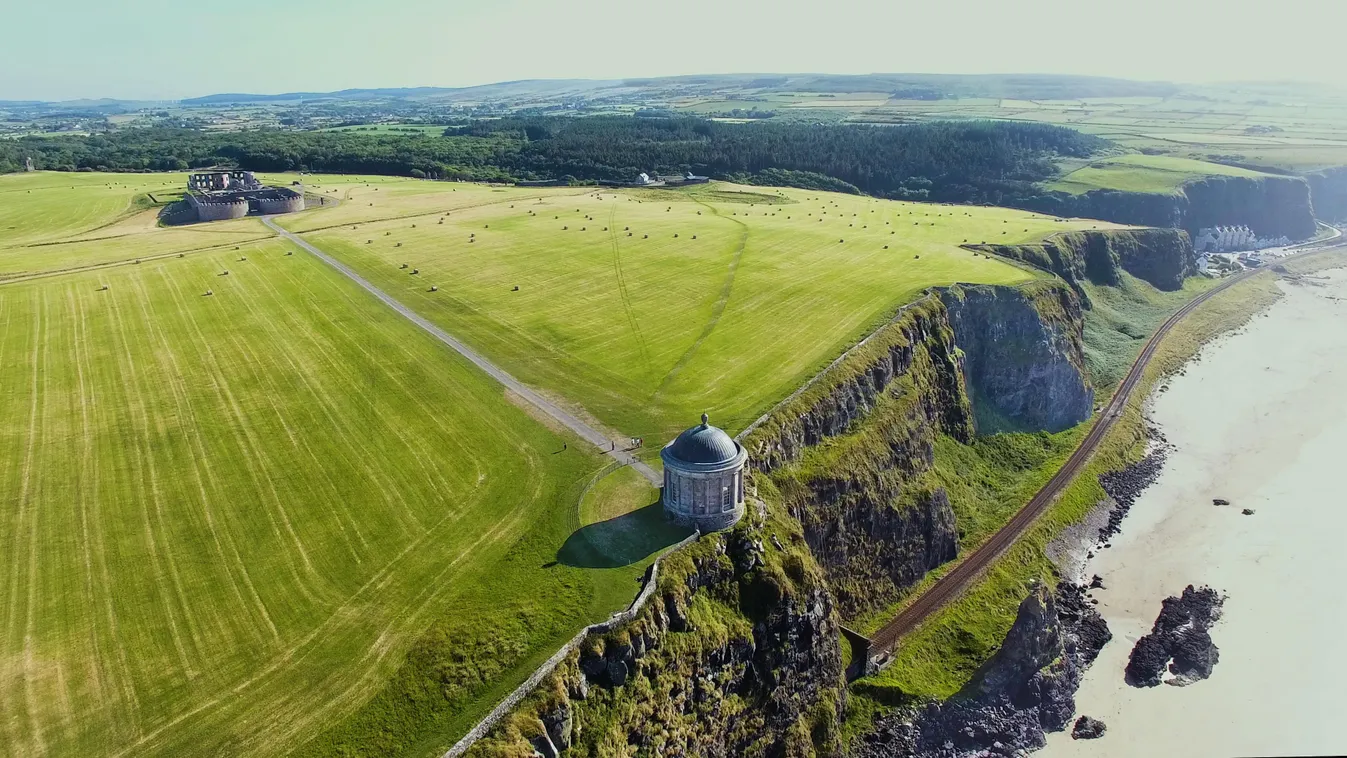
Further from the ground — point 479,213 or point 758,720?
point 479,213

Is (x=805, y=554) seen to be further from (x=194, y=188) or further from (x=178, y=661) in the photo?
(x=194, y=188)

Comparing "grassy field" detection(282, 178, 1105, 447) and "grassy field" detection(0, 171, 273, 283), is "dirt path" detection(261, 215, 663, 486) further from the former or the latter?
"grassy field" detection(0, 171, 273, 283)

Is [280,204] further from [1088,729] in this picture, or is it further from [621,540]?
[1088,729]

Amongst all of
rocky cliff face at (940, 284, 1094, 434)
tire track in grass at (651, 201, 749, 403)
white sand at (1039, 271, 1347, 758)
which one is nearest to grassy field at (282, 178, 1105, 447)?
tire track in grass at (651, 201, 749, 403)

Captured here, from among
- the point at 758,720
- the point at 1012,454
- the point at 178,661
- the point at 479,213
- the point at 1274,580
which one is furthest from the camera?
the point at 479,213

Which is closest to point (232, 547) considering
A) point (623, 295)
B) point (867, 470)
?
point (867, 470)

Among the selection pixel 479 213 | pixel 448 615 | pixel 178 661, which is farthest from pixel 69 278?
pixel 448 615

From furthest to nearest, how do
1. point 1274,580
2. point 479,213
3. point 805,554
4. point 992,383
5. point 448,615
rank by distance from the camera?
point 479,213 < point 992,383 < point 1274,580 < point 805,554 < point 448,615
